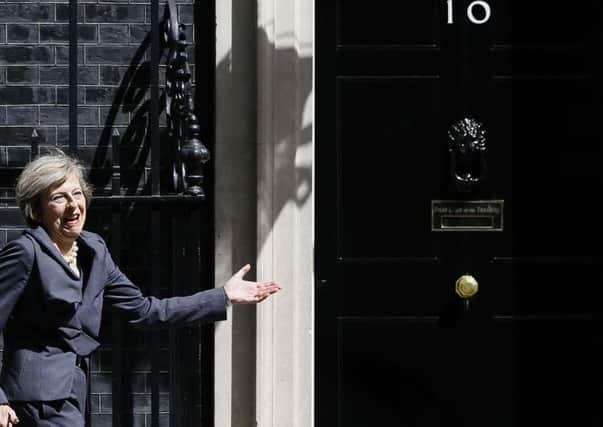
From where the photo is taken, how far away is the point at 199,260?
6.10m

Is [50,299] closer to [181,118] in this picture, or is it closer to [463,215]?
[181,118]

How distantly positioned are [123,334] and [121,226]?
503 mm

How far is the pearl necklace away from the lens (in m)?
4.72

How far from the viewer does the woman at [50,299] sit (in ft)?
14.9

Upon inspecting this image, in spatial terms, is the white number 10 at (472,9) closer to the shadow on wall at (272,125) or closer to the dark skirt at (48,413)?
the shadow on wall at (272,125)

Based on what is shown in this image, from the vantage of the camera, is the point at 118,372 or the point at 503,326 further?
the point at 503,326

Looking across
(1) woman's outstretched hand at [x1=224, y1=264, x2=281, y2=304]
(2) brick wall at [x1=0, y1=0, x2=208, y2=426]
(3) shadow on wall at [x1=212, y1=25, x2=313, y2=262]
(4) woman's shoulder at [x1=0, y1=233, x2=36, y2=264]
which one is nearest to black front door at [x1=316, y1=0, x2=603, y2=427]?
(3) shadow on wall at [x1=212, y1=25, x2=313, y2=262]

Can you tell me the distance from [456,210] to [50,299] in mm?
2351

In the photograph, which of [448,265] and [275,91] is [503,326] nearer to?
[448,265]

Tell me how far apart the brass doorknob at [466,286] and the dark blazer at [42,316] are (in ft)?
6.70

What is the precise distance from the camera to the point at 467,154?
243 inches

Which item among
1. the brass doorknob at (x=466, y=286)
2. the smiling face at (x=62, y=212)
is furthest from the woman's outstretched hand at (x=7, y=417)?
the brass doorknob at (x=466, y=286)

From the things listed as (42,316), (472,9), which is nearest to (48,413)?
(42,316)

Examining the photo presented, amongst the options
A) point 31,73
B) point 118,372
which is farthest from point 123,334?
point 31,73
